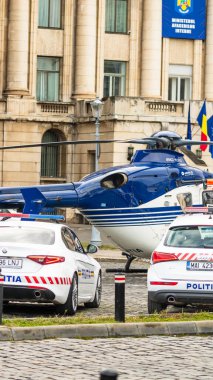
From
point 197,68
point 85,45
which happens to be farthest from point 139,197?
point 197,68

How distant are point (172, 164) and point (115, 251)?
45.1 ft

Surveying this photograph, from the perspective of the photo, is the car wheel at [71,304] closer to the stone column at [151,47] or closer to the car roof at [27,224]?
the car roof at [27,224]

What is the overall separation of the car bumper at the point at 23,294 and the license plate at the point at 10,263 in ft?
1.29

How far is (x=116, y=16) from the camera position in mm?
73000

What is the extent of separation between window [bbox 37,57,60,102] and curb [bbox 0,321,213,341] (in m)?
51.5

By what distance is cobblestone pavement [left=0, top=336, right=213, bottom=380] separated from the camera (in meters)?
15.5

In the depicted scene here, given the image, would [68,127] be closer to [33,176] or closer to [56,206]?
[33,176]

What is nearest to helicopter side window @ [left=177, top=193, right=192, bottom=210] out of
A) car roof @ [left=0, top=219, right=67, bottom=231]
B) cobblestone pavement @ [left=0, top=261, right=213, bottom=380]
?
car roof @ [left=0, top=219, right=67, bottom=231]

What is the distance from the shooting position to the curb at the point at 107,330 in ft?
60.6

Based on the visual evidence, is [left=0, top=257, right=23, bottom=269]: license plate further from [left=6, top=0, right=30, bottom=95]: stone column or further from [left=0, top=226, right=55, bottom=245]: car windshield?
[left=6, top=0, right=30, bottom=95]: stone column

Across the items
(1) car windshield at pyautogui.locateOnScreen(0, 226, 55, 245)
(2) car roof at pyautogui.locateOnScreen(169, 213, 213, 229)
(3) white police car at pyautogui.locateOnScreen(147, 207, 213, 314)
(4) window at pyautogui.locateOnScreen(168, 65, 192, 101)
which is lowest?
(3) white police car at pyautogui.locateOnScreen(147, 207, 213, 314)

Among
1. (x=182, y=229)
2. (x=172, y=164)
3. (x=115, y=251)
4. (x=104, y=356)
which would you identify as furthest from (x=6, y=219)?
(x=115, y=251)

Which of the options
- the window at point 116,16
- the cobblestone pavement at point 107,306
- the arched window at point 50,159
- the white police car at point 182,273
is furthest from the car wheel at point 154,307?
the window at point 116,16

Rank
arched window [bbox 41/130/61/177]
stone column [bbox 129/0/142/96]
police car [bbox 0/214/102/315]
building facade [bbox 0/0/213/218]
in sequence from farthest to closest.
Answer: stone column [bbox 129/0/142/96], arched window [bbox 41/130/61/177], building facade [bbox 0/0/213/218], police car [bbox 0/214/102/315]
